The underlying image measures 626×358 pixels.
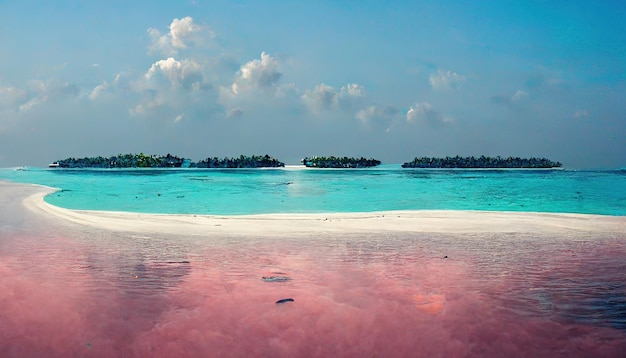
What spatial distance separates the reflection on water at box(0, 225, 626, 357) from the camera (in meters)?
3.56

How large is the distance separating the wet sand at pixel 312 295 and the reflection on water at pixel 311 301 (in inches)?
0.7

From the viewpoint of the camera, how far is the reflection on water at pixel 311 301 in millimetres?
3559

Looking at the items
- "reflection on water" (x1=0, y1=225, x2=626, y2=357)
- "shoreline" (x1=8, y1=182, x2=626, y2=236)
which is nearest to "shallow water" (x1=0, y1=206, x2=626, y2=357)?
"reflection on water" (x1=0, y1=225, x2=626, y2=357)

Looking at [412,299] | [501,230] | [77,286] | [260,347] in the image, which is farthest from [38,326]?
[501,230]

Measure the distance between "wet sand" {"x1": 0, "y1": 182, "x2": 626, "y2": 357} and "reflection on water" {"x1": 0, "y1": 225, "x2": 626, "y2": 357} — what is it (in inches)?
0.7

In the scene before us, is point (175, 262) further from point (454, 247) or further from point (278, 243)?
point (454, 247)

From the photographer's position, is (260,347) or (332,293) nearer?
(260,347)

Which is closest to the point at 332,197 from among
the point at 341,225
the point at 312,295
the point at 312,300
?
the point at 341,225

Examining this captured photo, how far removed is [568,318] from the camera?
Result: 4.10 m

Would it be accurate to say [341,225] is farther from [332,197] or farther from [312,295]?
[332,197]

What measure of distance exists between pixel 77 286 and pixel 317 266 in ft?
9.99

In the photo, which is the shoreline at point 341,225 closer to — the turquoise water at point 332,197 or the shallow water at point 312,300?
the shallow water at point 312,300

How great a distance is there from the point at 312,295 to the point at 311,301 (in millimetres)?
207

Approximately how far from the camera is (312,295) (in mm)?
4812
